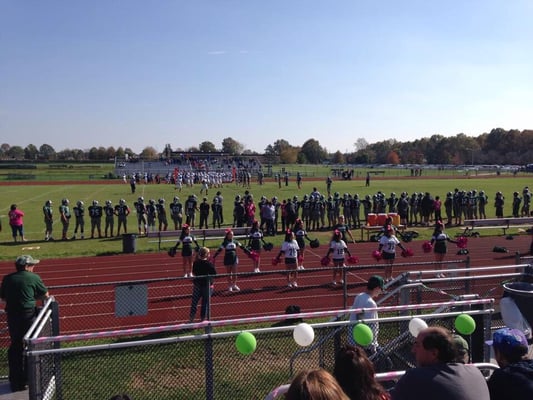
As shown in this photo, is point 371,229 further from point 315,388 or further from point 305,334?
point 315,388

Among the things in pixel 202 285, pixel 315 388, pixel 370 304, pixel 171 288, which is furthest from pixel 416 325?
pixel 171 288

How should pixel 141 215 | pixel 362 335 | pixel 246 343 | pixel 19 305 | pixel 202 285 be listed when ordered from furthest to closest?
pixel 141 215 < pixel 202 285 < pixel 19 305 < pixel 362 335 < pixel 246 343

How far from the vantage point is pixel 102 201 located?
38.7m

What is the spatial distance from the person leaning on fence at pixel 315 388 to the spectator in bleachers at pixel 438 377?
1121 mm

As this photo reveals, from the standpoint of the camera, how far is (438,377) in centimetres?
343

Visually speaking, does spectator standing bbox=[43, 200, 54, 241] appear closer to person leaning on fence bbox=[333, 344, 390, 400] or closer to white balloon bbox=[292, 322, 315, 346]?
white balloon bbox=[292, 322, 315, 346]

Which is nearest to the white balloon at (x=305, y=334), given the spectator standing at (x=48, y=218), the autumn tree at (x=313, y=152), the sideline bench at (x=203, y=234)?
the sideline bench at (x=203, y=234)

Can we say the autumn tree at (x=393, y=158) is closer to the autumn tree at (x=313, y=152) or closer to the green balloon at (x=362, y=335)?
the autumn tree at (x=313, y=152)

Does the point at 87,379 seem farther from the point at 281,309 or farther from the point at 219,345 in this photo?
the point at 281,309

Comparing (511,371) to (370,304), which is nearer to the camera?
(511,371)

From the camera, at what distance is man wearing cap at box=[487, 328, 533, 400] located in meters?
3.52

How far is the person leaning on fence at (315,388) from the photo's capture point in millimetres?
2463

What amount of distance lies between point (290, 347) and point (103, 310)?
520 centimetres

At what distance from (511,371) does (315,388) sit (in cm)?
193
